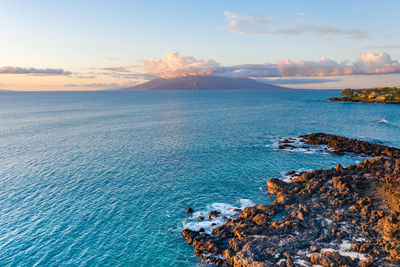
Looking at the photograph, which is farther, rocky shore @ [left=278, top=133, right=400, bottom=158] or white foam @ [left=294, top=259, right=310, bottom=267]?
rocky shore @ [left=278, top=133, right=400, bottom=158]

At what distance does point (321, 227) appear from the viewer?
28062 mm

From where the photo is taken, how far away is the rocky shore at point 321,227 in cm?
2342

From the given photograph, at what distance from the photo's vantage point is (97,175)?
1919 inches

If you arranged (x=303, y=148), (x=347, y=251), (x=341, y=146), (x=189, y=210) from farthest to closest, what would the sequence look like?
(x=303, y=148) → (x=341, y=146) → (x=189, y=210) → (x=347, y=251)

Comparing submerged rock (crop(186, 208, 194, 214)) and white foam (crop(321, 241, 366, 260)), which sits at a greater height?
white foam (crop(321, 241, 366, 260))

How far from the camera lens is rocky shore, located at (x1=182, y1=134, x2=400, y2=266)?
23.4 meters

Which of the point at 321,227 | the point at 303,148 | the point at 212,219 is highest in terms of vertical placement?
the point at 303,148

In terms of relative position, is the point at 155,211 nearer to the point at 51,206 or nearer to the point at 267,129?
the point at 51,206

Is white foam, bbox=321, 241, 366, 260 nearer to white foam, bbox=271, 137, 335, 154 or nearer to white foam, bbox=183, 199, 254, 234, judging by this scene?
white foam, bbox=183, 199, 254, 234

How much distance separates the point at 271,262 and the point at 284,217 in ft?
30.2

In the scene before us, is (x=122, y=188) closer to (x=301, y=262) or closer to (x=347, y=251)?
(x=301, y=262)

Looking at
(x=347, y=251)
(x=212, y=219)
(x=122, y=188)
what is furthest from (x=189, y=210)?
(x=347, y=251)

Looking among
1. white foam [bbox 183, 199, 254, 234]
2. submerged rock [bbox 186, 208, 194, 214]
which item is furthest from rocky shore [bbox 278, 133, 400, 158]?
submerged rock [bbox 186, 208, 194, 214]

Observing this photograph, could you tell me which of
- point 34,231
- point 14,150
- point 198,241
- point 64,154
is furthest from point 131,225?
point 14,150
